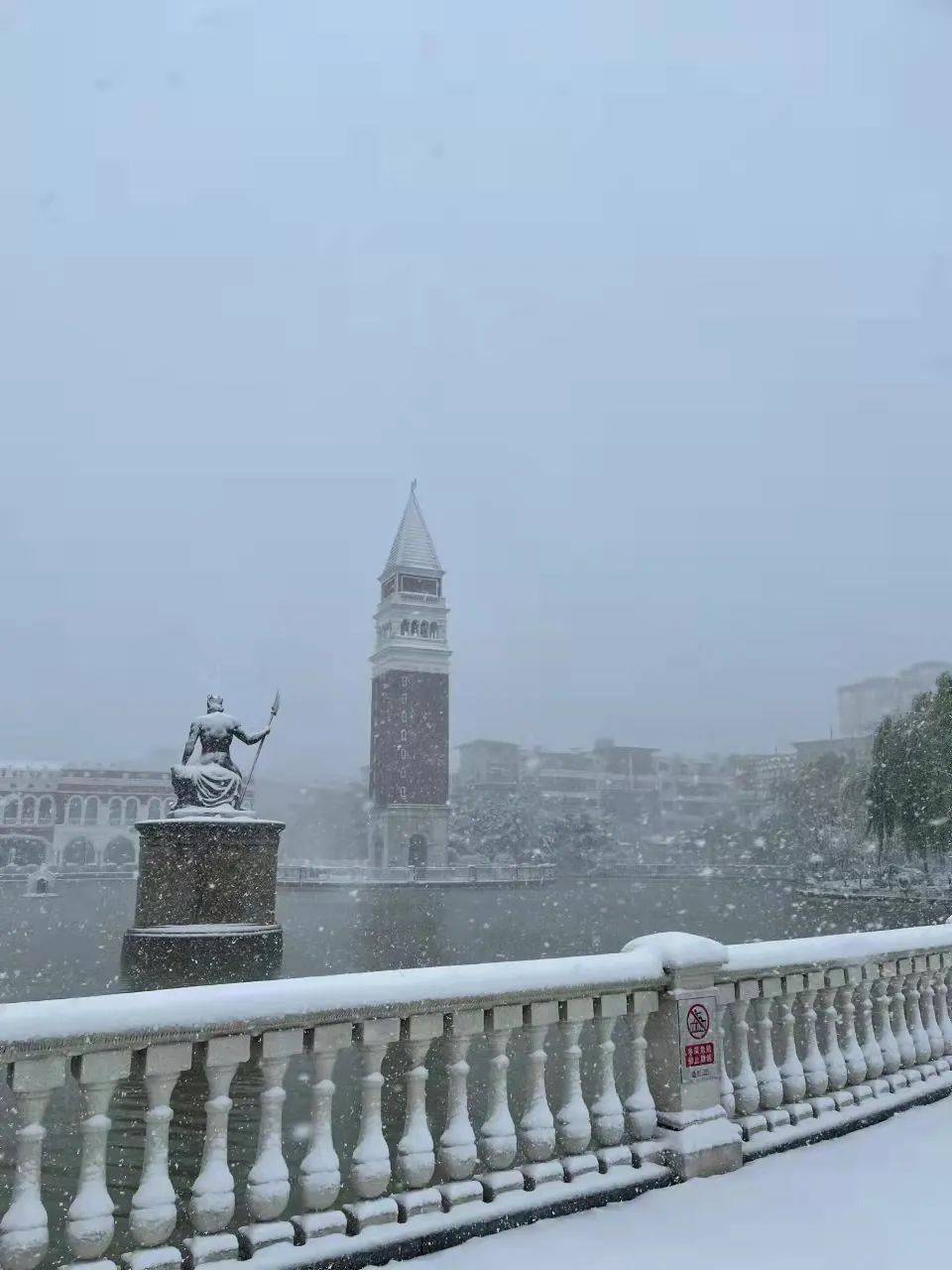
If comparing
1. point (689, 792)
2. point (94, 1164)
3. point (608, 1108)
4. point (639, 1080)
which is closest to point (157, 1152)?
point (94, 1164)

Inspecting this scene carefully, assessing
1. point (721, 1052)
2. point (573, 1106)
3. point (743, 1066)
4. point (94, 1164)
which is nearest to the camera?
point (94, 1164)

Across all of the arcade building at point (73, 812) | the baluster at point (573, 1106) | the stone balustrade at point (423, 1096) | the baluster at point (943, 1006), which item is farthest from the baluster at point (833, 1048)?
the arcade building at point (73, 812)

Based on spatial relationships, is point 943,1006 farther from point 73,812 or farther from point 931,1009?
point 73,812

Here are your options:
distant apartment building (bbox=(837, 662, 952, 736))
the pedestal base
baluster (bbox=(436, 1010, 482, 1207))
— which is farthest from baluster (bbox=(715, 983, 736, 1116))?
distant apartment building (bbox=(837, 662, 952, 736))

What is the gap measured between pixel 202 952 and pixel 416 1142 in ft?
33.4

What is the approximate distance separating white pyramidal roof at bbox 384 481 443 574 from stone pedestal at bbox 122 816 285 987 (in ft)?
209

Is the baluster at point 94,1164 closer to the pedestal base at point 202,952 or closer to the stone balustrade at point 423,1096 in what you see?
the stone balustrade at point 423,1096

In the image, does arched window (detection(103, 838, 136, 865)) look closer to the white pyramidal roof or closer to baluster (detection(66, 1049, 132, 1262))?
the white pyramidal roof

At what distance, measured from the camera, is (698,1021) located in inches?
192

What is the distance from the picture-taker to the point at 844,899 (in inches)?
1700

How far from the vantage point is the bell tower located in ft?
233

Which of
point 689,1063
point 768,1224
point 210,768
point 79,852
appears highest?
point 210,768

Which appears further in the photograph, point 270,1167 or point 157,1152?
point 270,1167

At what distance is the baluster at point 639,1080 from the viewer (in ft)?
15.4
